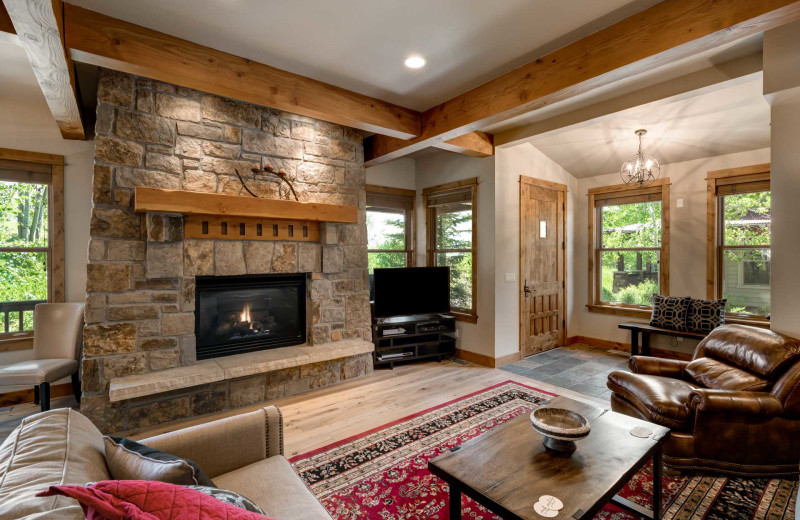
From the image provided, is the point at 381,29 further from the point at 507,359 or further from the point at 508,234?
the point at 507,359

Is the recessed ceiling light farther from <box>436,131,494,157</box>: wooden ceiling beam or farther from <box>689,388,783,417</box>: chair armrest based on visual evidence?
<box>689,388,783,417</box>: chair armrest

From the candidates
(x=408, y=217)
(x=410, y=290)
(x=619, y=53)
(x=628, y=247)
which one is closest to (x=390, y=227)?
(x=408, y=217)

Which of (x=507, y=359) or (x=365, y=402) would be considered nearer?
(x=365, y=402)

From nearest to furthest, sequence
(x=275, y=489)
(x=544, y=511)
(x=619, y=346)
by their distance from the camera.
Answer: (x=544, y=511), (x=275, y=489), (x=619, y=346)

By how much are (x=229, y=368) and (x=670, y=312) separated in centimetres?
494

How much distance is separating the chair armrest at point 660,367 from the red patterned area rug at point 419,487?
771 mm

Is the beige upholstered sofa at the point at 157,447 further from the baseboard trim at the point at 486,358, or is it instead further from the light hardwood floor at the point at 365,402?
the baseboard trim at the point at 486,358

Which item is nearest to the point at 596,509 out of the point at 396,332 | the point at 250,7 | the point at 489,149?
the point at 250,7

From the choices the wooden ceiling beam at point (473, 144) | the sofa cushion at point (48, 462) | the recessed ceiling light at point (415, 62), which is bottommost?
the sofa cushion at point (48, 462)

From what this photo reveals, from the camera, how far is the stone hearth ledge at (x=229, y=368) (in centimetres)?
278

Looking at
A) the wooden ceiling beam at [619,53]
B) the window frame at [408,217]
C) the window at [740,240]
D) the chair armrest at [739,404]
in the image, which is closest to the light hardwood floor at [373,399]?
the chair armrest at [739,404]

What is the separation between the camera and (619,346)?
209 inches

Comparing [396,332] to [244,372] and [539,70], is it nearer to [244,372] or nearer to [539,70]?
[244,372]

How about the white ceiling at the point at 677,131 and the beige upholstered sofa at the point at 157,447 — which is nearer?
the beige upholstered sofa at the point at 157,447
